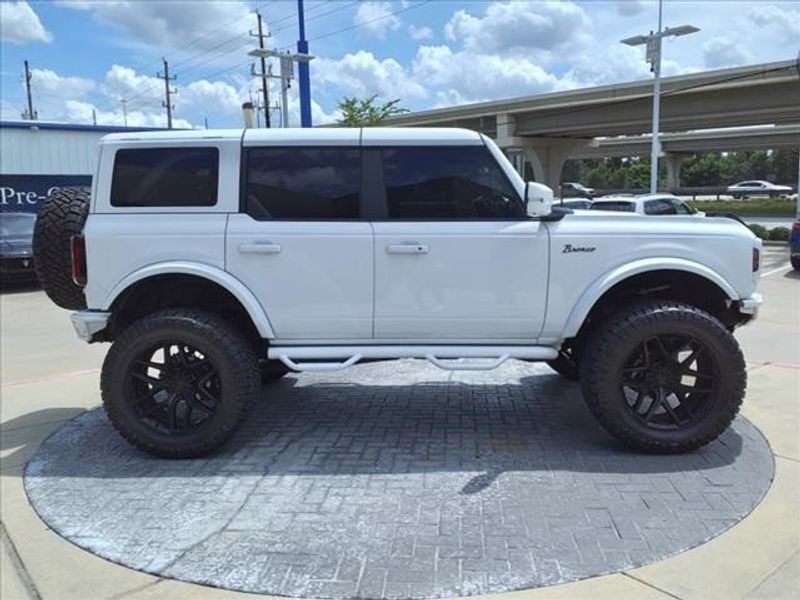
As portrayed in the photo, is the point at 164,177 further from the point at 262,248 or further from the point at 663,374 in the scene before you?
the point at 663,374

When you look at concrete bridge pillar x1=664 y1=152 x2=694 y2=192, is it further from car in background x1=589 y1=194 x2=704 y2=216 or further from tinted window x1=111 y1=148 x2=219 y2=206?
tinted window x1=111 y1=148 x2=219 y2=206

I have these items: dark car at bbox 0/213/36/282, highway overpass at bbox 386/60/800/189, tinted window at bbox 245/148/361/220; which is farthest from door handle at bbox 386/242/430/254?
highway overpass at bbox 386/60/800/189

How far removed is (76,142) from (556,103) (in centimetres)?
2840

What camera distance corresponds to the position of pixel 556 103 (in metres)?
41.4

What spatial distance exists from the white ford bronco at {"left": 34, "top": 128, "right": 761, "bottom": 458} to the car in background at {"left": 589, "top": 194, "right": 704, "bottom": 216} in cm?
1284

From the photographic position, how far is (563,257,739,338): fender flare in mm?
4320

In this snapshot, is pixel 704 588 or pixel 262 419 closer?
pixel 704 588

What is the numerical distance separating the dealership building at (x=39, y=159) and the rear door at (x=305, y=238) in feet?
58.6

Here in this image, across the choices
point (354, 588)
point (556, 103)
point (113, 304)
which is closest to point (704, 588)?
point (354, 588)

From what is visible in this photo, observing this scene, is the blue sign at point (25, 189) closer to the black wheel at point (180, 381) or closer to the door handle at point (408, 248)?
the black wheel at point (180, 381)

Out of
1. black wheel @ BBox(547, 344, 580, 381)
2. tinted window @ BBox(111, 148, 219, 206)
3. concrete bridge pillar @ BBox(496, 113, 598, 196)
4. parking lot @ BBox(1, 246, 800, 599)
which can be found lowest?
parking lot @ BBox(1, 246, 800, 599)

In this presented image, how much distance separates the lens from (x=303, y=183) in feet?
14.7

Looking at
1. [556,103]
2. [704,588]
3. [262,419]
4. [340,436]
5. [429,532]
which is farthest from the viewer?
[556,103]

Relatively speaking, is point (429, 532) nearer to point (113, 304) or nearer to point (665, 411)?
point (665, 411)
